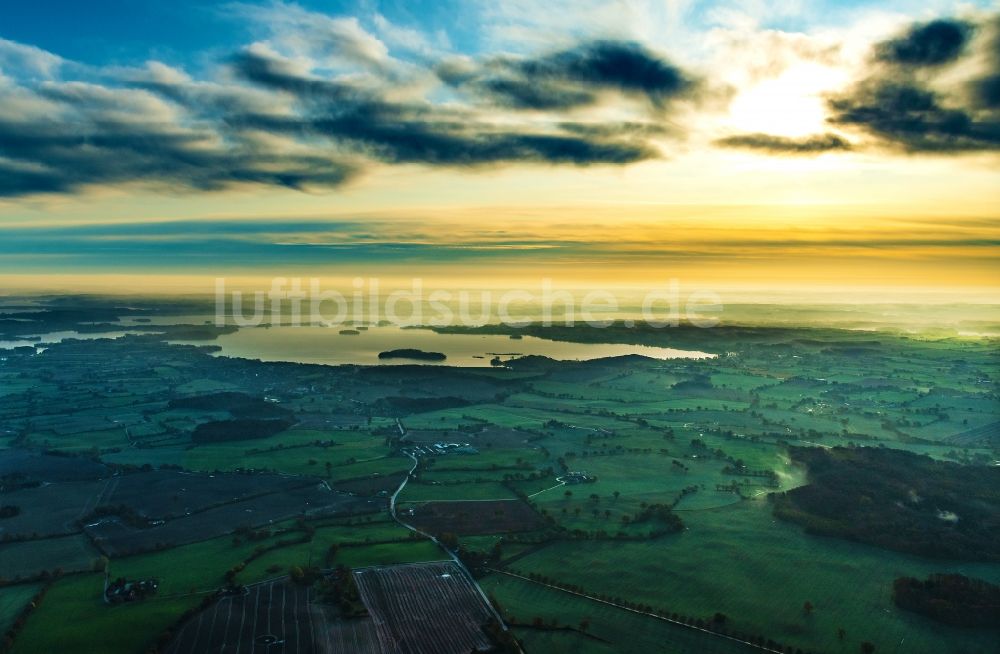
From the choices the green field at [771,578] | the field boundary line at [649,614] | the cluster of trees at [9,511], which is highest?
the green field at [771,578]

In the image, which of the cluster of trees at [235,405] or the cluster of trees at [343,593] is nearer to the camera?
the cluster of trees at [343,593]

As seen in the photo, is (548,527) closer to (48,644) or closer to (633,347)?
(48,644)

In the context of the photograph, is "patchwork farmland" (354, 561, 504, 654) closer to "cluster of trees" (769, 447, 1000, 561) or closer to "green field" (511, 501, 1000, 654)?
"green field" (511, 501, 1000, 654)

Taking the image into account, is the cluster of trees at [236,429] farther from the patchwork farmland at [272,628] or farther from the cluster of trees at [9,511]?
the patchwork farmland at [272,628]

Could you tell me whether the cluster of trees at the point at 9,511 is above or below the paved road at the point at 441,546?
below

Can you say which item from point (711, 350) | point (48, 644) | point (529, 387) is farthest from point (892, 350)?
point (48, 644)

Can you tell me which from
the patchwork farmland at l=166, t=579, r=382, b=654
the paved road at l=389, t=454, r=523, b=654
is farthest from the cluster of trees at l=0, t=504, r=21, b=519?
the paved road at l=389, t=454, r=523, b=654

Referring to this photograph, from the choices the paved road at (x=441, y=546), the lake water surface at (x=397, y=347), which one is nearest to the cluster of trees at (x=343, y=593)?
the paved road at (x=441, y=546)

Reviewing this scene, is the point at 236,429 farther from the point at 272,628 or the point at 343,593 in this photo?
the point at 272,628
